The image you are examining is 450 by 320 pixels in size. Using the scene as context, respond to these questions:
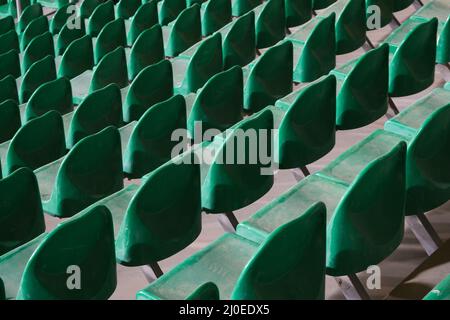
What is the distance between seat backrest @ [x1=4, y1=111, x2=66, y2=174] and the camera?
2.78 meters

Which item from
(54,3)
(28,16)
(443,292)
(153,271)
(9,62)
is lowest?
(54,3)

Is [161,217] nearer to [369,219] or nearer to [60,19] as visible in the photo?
[369,219]

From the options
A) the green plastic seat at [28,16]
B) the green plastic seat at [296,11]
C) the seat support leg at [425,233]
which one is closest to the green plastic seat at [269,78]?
the seat support leg at [425,233]

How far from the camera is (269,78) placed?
3.17m

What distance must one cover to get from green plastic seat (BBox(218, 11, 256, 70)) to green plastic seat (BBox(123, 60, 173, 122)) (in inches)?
19.7

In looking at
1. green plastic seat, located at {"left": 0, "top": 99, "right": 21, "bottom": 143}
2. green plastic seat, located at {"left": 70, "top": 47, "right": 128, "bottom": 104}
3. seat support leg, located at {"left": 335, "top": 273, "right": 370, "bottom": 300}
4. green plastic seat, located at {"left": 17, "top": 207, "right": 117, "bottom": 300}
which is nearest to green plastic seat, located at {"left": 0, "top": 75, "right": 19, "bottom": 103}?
green plastic seat, located at {"left": 70, "top": 47, "right": 128, "bottom": 104}

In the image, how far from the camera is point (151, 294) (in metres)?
1.99

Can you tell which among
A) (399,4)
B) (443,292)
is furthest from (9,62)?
(443,292)

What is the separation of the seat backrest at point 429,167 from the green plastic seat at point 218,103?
846 millimetres

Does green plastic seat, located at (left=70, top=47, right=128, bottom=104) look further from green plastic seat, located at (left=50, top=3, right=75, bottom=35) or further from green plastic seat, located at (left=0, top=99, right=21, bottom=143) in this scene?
green plastic seat, located at (left=50, top=3, right=75, bottom=35)

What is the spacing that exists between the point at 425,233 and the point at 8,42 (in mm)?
3270

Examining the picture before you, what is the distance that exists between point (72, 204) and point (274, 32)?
1.79 m

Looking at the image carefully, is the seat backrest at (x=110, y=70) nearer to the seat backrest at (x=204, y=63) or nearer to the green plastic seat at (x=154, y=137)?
the seat backrest at (x=204, y=63)

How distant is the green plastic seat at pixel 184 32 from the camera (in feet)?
13.5
